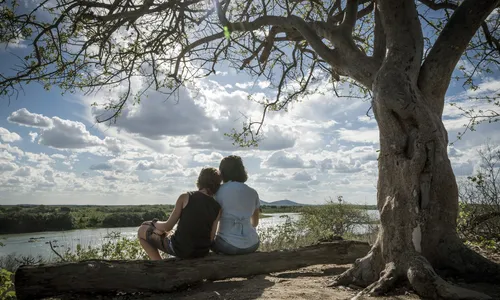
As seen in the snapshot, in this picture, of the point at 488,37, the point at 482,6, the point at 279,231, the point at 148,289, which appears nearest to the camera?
the point at 148,289

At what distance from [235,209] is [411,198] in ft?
7.27

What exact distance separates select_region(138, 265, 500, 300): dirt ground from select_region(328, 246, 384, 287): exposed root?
0.59ft

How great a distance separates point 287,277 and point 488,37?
19.8 feet

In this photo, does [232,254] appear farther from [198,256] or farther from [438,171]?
[438,171]

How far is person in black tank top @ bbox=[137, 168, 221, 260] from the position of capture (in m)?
4.57

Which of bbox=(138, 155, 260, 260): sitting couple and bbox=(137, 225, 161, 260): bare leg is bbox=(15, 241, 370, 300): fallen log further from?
bbox=(137, 225, 161, 260): bare leg

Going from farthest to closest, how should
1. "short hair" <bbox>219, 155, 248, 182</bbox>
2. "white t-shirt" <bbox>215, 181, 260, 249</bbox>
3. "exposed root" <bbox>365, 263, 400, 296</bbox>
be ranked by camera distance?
"short hair" <bbox>219, 155, 248, 182</bbox> → "white t-shirt" <bbox>215, 181, 260, 249</bbox> → "exposed root" <bbox>365, 263, 400, 296</bbox>

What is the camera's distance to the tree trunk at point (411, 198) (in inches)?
152

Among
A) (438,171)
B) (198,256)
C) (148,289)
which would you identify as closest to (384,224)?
(438,171)

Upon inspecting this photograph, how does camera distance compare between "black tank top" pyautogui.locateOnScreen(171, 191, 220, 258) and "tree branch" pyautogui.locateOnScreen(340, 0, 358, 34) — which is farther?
"tree branch" pyautogui.locateOnScreen(340, 0, 358, 34)

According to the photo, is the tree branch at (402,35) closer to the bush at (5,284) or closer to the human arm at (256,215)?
the human arm at (256,215)

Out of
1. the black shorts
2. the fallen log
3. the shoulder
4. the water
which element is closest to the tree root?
the fallen log

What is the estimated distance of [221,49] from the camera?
795cm

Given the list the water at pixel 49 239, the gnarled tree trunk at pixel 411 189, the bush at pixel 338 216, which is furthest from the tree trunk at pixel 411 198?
the bush at pixel 338 216
